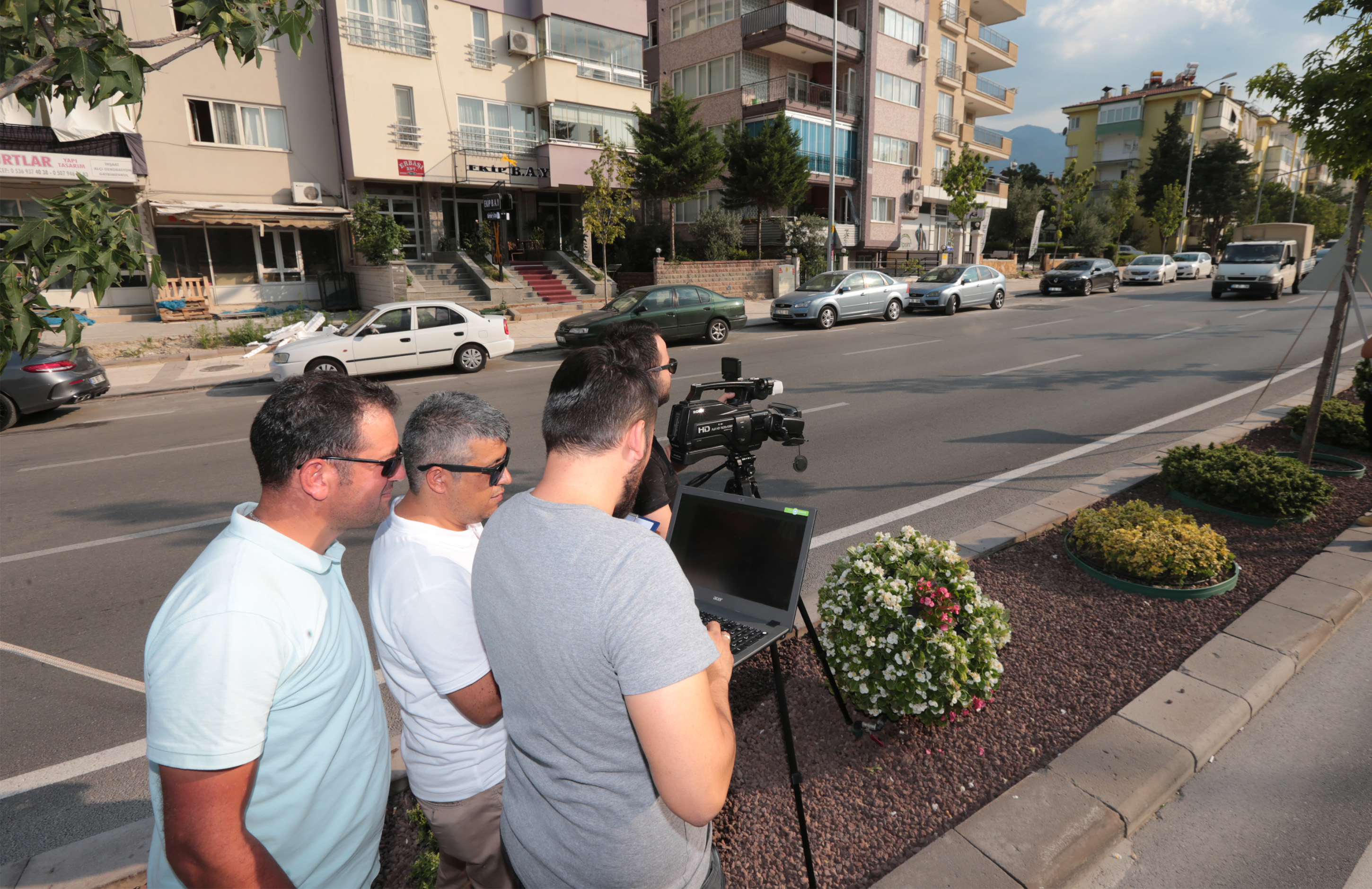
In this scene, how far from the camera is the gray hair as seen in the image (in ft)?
6.86

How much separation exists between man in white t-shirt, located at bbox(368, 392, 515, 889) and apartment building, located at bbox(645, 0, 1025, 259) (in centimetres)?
3056

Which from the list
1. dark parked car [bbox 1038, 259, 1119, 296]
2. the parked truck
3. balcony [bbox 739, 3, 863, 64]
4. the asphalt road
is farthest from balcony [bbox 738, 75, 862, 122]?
the asphalt road

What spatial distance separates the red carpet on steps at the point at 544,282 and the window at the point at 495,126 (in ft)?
13.6

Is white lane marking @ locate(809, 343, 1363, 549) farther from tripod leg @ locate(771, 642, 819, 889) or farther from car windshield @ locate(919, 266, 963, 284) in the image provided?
car windshield @ locate(919, 266, 963, 284)

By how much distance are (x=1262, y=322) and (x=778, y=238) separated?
17827 millimetres

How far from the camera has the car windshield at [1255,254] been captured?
1025 inches

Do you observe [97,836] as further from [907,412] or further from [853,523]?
[907,412]

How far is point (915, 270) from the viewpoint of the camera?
116 ft

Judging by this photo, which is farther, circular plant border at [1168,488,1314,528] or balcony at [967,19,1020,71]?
balcony at [967,19,1020,71]

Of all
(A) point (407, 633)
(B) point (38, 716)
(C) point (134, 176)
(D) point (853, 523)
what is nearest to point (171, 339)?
(C) point (134, 176)

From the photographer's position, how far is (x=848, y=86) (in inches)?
1367

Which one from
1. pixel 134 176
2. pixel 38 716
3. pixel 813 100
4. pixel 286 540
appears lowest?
pixel 38 716

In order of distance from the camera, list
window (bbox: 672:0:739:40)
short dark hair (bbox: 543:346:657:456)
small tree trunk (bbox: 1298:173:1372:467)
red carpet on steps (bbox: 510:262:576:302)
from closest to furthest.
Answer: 1. short dark hair (bbox: 543:346:657:456)
2. small tree trunk (bbox: 1298:173:1372:467)
3. red carpet on steps (bbox: 510:262:576:302)
4. window (bbox: 672:0:739:40)

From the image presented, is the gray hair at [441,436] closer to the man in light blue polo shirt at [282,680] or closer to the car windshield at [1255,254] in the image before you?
the man in light blue polo shirt at [282,680]
